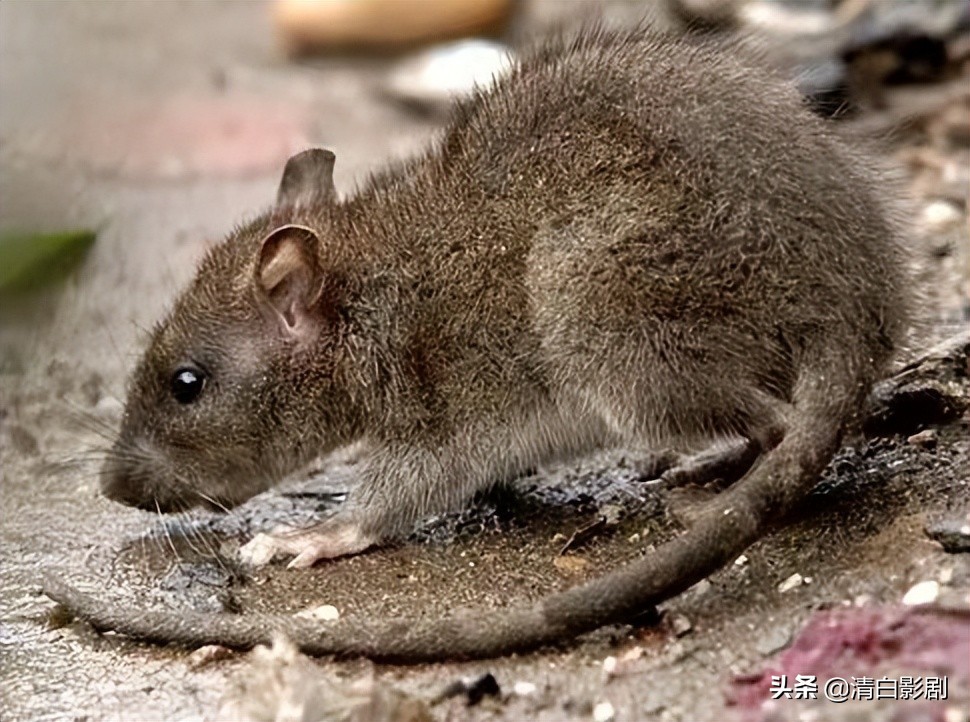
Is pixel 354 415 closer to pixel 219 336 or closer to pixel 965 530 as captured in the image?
pixel 219 336

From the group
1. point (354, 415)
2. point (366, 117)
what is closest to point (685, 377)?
point (354, 415)

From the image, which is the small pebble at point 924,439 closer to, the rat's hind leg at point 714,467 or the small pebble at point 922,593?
the rat's hind leg at point 714,467

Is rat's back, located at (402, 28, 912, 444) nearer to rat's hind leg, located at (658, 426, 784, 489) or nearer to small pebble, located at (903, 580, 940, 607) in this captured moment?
rat's hind leg, located at (658, 426, 784, 489)

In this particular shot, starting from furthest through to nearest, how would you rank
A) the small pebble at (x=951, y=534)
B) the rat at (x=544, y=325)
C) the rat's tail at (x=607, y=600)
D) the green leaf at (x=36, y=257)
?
the rat at (x=544, y=325), the small pebble at (x=951, y=534), the rat's tail at (x=607, y=600), the green leaf at (x=36, y=257)

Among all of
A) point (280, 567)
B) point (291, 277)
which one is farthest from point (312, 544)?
point (291, 277)

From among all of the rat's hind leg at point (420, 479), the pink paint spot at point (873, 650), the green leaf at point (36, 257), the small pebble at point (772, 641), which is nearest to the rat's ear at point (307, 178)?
the rat's hind leg at point (420, 479)

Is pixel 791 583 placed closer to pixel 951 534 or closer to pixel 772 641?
pixel 772 641
